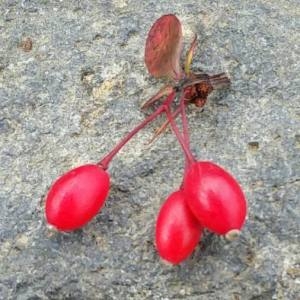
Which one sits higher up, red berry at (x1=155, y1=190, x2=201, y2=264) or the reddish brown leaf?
the reddish brown leaf

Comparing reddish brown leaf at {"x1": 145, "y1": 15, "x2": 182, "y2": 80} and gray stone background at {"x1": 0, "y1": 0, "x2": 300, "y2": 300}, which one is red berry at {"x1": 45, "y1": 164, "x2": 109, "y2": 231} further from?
reddish brown leaf at {"x1": 145, "y1": 15, "x2": 182, "y2": 80}

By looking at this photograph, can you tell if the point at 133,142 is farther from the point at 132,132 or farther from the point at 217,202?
the point at 217,202

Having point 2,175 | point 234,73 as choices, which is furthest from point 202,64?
point 2,175

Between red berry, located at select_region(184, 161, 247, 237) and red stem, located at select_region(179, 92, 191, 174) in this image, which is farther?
red stem, located at select_region(179, 92, 191, 174)

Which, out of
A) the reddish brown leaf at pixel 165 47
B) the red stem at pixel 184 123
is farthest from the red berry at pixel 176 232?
the reddish brown leaf at pixel 165 47

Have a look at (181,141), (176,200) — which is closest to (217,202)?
(176,200)

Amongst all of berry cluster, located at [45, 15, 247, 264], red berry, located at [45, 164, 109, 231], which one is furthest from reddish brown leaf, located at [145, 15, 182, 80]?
red berry, located at [45, 164, 109, 231]

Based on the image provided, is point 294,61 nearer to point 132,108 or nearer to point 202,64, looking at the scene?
point 202,64
